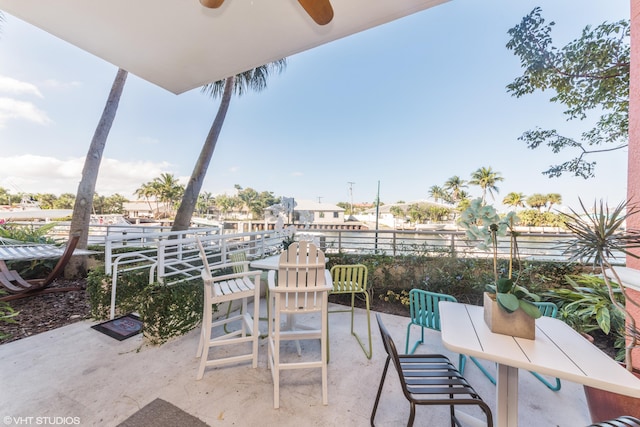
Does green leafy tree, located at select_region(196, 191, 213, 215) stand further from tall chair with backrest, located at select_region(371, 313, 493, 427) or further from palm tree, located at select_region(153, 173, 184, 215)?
tall chair with backrest, located at select_region(371, 313, 493, 427)

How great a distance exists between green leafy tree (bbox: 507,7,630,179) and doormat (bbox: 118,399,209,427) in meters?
4.95

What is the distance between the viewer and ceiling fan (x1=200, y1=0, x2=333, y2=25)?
1.37m

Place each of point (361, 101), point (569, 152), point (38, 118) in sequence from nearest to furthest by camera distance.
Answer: point (569, 152), point (38, 118), point (361, 101)

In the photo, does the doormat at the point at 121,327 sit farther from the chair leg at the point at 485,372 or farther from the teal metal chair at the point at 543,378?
the chair leg at the point at 485,372

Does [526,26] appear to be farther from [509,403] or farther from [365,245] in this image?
[509,403]

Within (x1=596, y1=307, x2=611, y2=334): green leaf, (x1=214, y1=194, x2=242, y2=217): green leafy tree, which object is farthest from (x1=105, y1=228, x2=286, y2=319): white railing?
(x1=214, y1=194, x2=242, y2=217): green leafy tree

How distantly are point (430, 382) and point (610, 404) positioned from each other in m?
0.87

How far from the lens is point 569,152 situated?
329 centimetres

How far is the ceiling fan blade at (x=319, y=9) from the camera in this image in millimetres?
1364

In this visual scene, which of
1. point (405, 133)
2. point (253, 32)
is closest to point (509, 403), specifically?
point (253, 32)

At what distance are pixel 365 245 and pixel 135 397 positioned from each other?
3.69 metres

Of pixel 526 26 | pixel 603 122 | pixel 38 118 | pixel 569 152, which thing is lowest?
pixel 569 152

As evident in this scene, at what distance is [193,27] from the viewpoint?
1883 millimetres

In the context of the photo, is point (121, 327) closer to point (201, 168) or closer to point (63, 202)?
point (201, 168)
